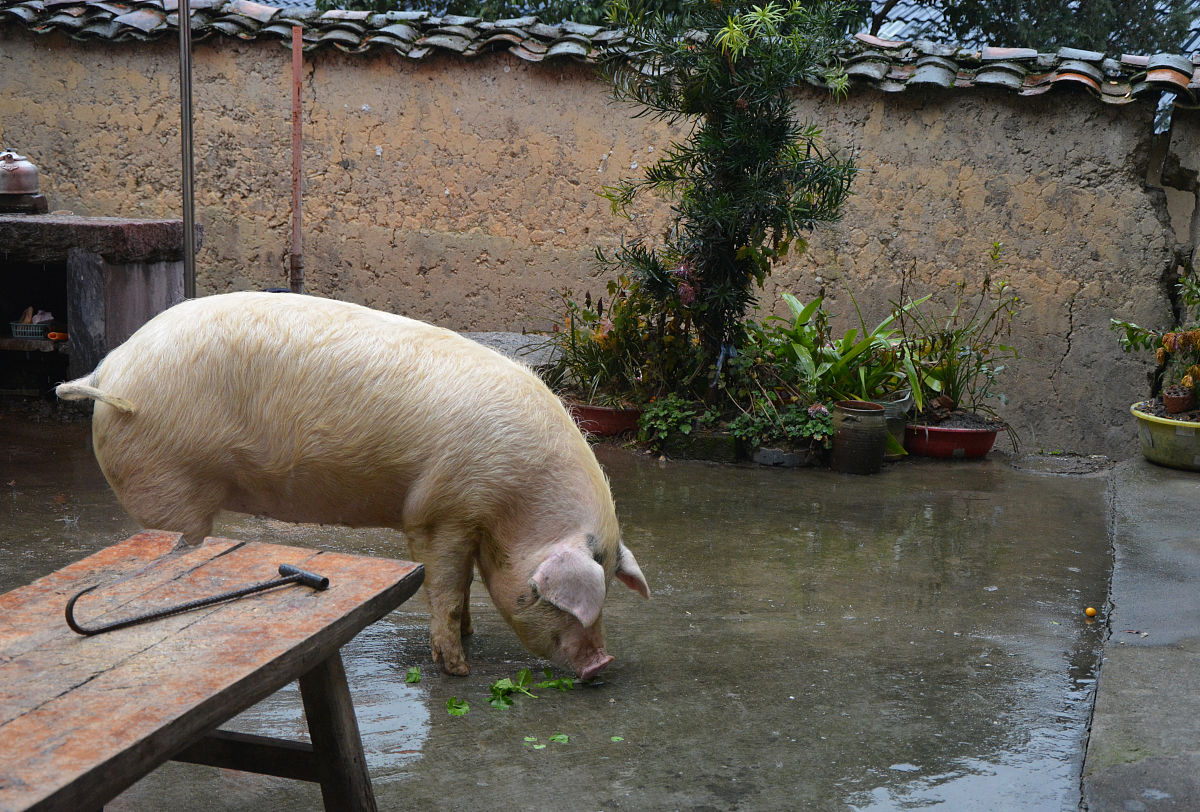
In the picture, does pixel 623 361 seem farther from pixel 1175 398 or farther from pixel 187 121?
pixel 1175 398

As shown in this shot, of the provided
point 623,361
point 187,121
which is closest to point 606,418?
point 623,361

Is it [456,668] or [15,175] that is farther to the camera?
[15,175]

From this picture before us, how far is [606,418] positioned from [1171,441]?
10.1 feet

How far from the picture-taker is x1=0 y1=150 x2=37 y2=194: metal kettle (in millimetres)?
6434

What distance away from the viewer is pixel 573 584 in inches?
119

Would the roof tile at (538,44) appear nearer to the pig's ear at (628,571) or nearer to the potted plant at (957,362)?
the potted plant at (957,362)

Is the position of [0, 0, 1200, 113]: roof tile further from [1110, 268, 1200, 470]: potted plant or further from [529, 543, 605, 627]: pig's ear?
[529, 543, 605, 627]: pig's ear

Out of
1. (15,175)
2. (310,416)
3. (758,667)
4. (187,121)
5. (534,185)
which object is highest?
(187,121)

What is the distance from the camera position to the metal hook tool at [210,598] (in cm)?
195

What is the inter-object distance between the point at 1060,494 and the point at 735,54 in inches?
114

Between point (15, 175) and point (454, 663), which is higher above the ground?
point (15, 175)

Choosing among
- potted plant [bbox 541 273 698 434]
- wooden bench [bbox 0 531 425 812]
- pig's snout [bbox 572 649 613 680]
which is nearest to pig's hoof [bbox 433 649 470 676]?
pig's snout [bbox 572 649 613 680]

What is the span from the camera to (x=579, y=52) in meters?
7.55

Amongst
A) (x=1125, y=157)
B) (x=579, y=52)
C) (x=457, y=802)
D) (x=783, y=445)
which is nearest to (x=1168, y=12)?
(x=1125, y=157)
